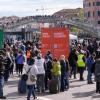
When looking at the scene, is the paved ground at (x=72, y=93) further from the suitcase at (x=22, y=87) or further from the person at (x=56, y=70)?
the person at (x=56, y=70)

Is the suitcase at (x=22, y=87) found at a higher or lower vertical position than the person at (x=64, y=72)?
lower

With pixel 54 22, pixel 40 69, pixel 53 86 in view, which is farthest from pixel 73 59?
pixel 54 22

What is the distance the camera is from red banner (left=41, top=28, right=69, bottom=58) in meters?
24.2

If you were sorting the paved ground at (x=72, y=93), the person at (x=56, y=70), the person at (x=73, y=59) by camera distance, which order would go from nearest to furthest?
the paved ground at (x=72, y=93), the person at (x=56, y=70), the person at (x=73, y=59)

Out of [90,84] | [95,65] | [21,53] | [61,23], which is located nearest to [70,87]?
[90,84]

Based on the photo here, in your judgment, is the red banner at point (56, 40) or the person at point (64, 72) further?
the red banner at point (56, 40)

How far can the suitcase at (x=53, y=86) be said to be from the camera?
22062mm

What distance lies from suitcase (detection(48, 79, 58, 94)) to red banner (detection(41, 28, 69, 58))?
9.10ft

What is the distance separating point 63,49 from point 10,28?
89633 millimetres

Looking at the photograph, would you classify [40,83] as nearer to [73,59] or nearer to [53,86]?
[53,86]

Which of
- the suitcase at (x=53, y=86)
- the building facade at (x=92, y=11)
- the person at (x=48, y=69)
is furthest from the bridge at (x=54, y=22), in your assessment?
the suitcase at (x=53, y=86)

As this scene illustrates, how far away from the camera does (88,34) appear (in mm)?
112562

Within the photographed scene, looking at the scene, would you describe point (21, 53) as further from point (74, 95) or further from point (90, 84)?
point (74, 95)

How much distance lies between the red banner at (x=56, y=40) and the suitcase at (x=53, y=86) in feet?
9.10
